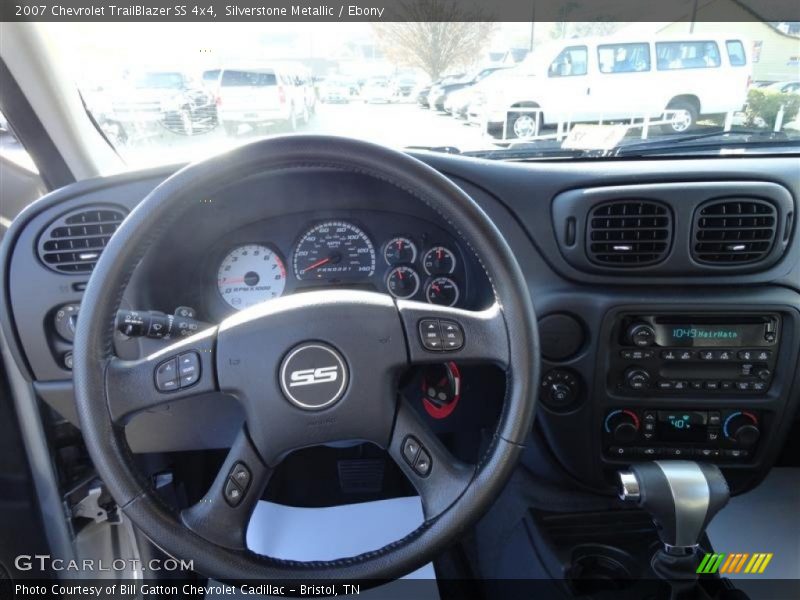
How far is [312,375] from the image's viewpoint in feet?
3.76

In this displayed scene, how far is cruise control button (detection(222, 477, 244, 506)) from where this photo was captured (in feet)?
3.74

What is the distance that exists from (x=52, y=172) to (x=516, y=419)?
4.76ft

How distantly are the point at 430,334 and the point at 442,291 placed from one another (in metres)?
0.45

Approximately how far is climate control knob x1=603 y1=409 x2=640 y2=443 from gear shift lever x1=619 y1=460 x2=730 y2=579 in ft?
1.43

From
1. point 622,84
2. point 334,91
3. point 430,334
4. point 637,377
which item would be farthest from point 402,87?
point 637,377

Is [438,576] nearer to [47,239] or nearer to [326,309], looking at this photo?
[326,309]

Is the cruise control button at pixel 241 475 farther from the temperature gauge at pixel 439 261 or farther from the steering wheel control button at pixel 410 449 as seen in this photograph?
the temperature gauge at pixel 439 261

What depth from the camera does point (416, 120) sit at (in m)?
1.63

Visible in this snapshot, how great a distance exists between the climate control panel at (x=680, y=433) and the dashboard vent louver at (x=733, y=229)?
0.44 metres

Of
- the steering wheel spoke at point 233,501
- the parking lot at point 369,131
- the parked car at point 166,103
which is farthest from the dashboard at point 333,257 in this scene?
the steering wheel spoke at point 233,501

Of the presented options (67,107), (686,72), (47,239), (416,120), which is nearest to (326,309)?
(416,120)

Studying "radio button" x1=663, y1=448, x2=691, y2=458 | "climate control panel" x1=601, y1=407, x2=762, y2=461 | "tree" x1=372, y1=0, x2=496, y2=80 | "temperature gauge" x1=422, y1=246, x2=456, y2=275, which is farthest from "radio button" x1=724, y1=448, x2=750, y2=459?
"tree" x1=372, y1=0, x2=496, y2=80

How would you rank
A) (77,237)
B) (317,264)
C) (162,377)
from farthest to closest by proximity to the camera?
(317,264), (77,237), (162,377)

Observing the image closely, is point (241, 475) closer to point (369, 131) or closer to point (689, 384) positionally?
point (369, 131)
